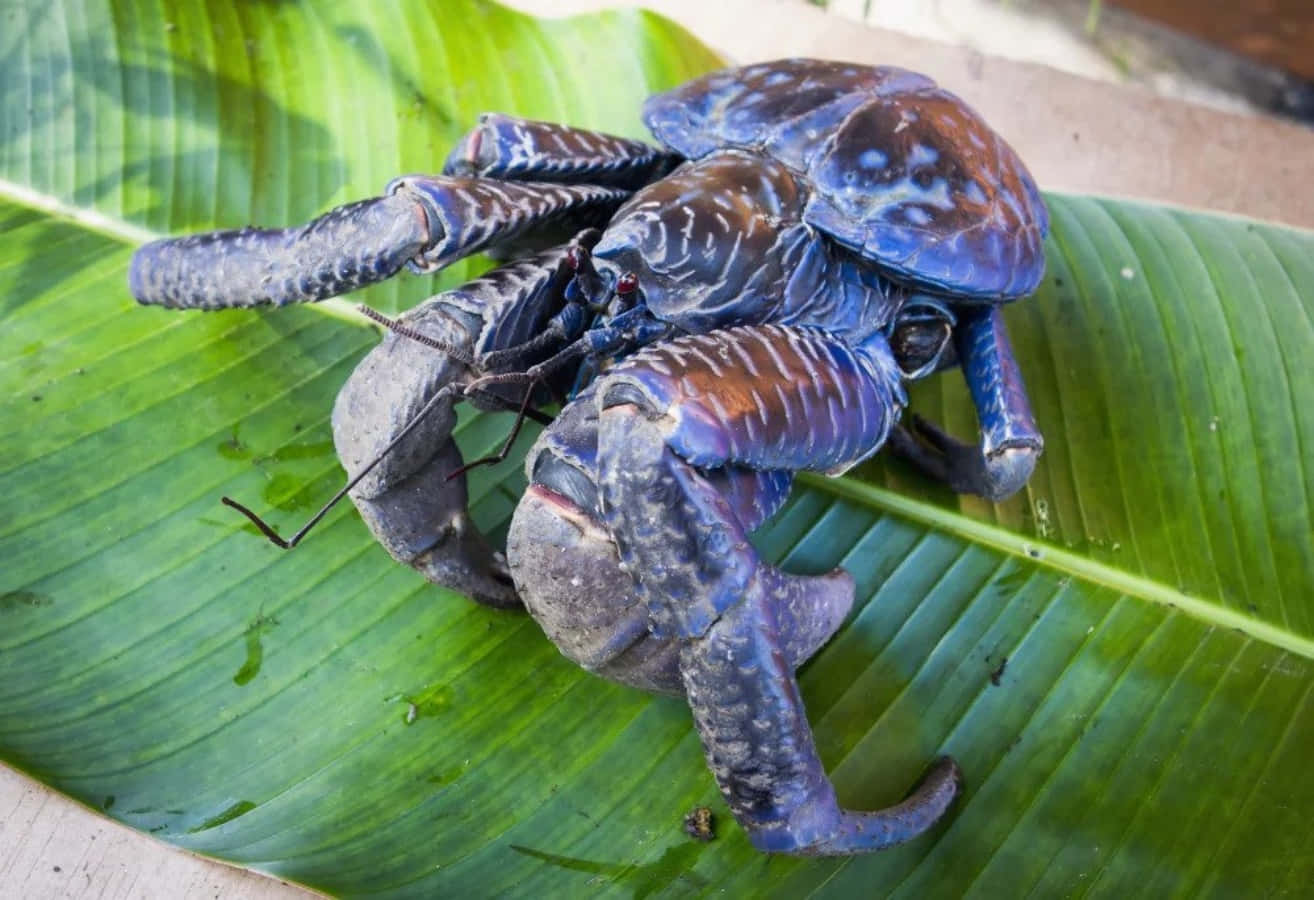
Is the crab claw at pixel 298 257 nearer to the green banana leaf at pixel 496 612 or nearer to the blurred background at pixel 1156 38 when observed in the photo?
the green banana leaf at pixel 496 612

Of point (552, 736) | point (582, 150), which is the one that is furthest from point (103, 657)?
point (582, 150)

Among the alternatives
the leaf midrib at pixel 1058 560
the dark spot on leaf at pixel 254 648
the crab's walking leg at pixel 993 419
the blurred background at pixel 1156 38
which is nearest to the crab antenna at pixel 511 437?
the dark spot on leaf at pixel 254 648

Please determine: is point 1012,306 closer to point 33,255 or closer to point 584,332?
point 584,332

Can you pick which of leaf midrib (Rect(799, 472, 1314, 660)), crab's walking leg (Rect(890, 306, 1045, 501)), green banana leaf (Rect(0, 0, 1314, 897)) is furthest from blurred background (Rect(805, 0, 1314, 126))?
leaf midrib (Rect(799, 472, 1314, 660))

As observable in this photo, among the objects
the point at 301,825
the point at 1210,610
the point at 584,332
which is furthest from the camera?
the point at 1210,610

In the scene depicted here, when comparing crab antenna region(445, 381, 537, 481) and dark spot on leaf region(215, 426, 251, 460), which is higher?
crab antenna region(445, 381, 537, 481)

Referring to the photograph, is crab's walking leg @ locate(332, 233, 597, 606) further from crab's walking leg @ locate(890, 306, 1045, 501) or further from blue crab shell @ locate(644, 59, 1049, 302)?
crab's walking leg @ locate(890, 306, 1045, 501)

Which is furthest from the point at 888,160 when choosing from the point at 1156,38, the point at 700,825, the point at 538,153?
the point at 1156,38

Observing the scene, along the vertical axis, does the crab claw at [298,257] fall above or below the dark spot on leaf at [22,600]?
above
